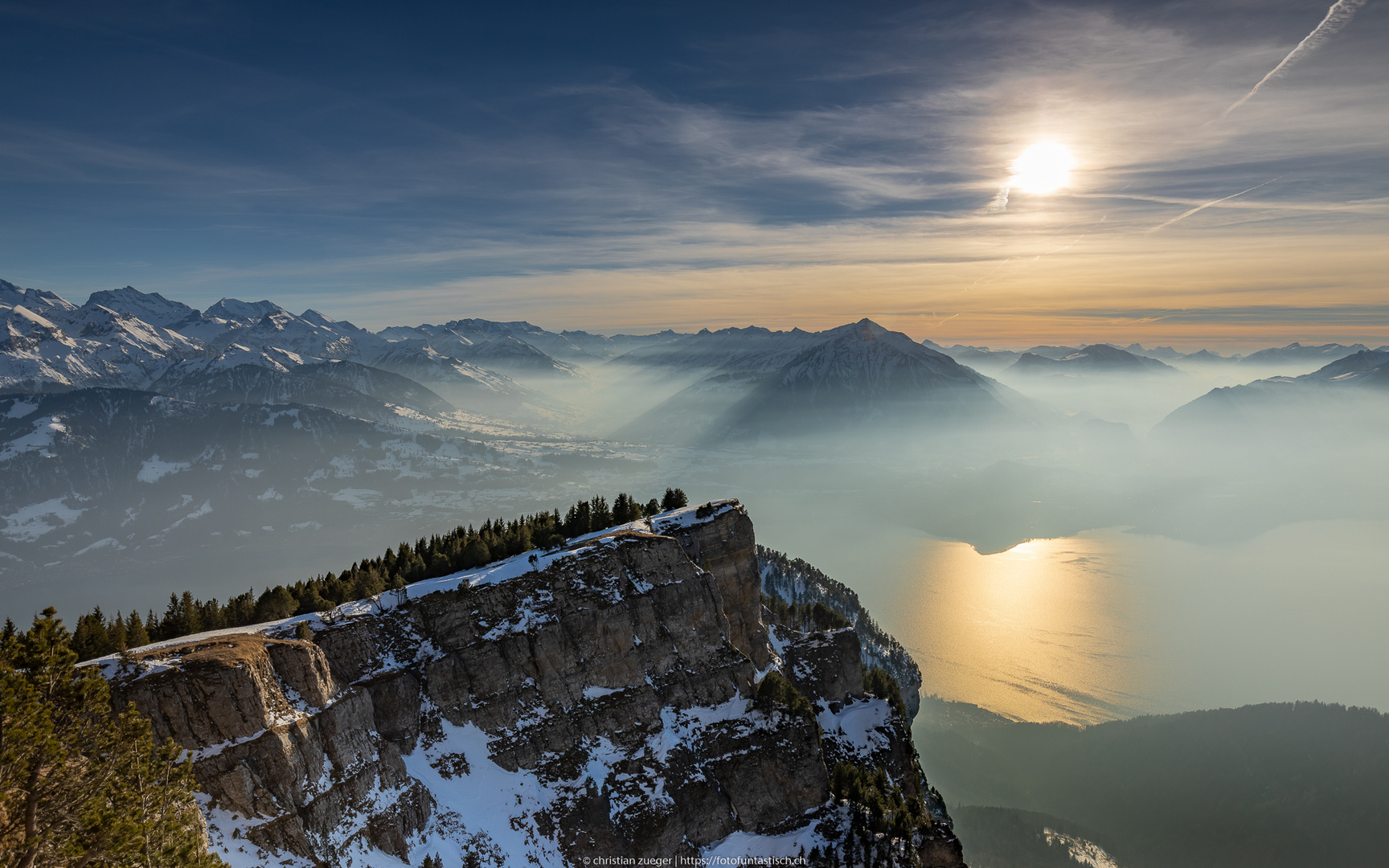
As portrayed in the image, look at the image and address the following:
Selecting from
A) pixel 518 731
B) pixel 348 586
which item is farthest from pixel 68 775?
pixel 348 586

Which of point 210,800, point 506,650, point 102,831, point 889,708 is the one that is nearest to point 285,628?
point 210,800

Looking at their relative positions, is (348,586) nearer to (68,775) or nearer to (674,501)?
(674,501)

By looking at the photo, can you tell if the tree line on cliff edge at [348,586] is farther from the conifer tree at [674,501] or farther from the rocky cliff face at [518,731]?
the conifer tree at [674,501]

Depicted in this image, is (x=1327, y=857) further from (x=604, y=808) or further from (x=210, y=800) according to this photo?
(x=210, y=800)

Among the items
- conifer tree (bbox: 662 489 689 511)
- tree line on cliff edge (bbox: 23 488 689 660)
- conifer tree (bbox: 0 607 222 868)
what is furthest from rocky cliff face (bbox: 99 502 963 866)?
conifer tree (bbox: 662 489 689 511)

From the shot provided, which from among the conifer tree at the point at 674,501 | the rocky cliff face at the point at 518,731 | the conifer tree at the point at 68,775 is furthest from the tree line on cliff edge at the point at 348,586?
the conifer tree at the point at 68,775

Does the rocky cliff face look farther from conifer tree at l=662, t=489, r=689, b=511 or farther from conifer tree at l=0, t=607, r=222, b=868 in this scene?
conifer tree at l=662, t=489, r=689, b=511
